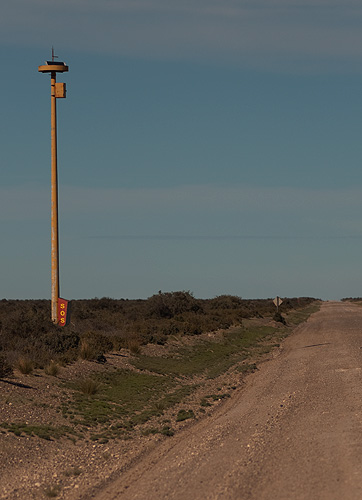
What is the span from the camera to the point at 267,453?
1083 centimetres

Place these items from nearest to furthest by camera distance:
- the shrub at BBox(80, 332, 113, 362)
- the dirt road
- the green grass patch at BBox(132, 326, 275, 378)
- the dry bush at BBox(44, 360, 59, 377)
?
the dirt road, the dry bush at BBox(44, 360, 59, 377), the shrub at BBox(80, 332, 113, 362), the green grass patch at BBox(132, 326, 275, 378)

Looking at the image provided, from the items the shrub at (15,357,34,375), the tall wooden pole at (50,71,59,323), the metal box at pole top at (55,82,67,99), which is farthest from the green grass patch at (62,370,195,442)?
the metal box at pole top at (55,82,67,99)

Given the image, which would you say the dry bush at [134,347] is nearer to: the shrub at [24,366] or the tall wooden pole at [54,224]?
the tall wooden pole at [54,224]

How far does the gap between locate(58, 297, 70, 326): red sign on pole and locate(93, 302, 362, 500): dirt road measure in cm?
775

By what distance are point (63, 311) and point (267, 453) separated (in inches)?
549

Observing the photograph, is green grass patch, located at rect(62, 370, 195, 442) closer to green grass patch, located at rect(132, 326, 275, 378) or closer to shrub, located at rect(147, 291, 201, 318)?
green grass patch, located at rect(132, 326, 275, 378)

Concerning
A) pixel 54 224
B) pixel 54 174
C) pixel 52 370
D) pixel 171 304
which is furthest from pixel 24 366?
pixel 171 304

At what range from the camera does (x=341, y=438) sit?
1159 centimetres

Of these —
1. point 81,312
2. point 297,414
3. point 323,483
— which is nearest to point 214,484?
point 323,483

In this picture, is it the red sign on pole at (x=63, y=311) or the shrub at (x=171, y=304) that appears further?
the shrub at (x=171, y=304)

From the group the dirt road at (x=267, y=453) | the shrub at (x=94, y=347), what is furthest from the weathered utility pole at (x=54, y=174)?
the dirt road at (x=267, y=453)

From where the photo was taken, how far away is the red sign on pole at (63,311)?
913 inches

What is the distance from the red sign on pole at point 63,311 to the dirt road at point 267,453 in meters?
7.75

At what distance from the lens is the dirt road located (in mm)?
8750
